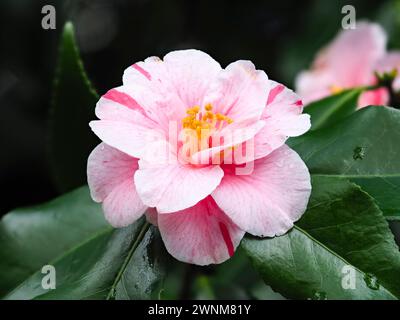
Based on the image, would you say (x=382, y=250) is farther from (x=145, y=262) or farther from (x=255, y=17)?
(x=255, y=17)

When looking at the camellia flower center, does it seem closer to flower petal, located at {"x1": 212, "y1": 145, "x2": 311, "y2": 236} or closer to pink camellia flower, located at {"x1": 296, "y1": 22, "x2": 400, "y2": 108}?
flower petal, located at {"x1": 212, "y1": 145, "x2": 311, "y2": 236}

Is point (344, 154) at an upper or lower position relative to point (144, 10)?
lower

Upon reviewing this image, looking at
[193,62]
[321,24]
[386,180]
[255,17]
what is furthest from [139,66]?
[255,17]

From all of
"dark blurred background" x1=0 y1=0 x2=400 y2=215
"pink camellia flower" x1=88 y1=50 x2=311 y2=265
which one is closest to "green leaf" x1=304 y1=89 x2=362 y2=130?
"pink camellia flower" x1=88 y1=50 x2=311 y2=265

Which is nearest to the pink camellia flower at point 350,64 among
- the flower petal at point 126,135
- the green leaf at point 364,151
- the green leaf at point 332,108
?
the green leaf at point 332,108

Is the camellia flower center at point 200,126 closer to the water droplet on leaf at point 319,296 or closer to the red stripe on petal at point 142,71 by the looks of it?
the red stripe on petal at point 142,71

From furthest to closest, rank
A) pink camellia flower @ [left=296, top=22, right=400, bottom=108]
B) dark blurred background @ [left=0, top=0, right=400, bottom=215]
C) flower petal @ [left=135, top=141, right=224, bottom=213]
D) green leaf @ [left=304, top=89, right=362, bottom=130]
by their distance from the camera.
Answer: dark blurred background @ [left=0, top=0, right=400, bottom=215] < pink camellia flower @ [left=296, top=22, right=400, bottom=108] < green leaf @ [left=304, top=89, right=362, bottom=130] < flower petal @ [left=135, top=141, right=224, bottom=213]

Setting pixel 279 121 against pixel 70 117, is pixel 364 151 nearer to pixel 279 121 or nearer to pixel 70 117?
pixel 279 121
